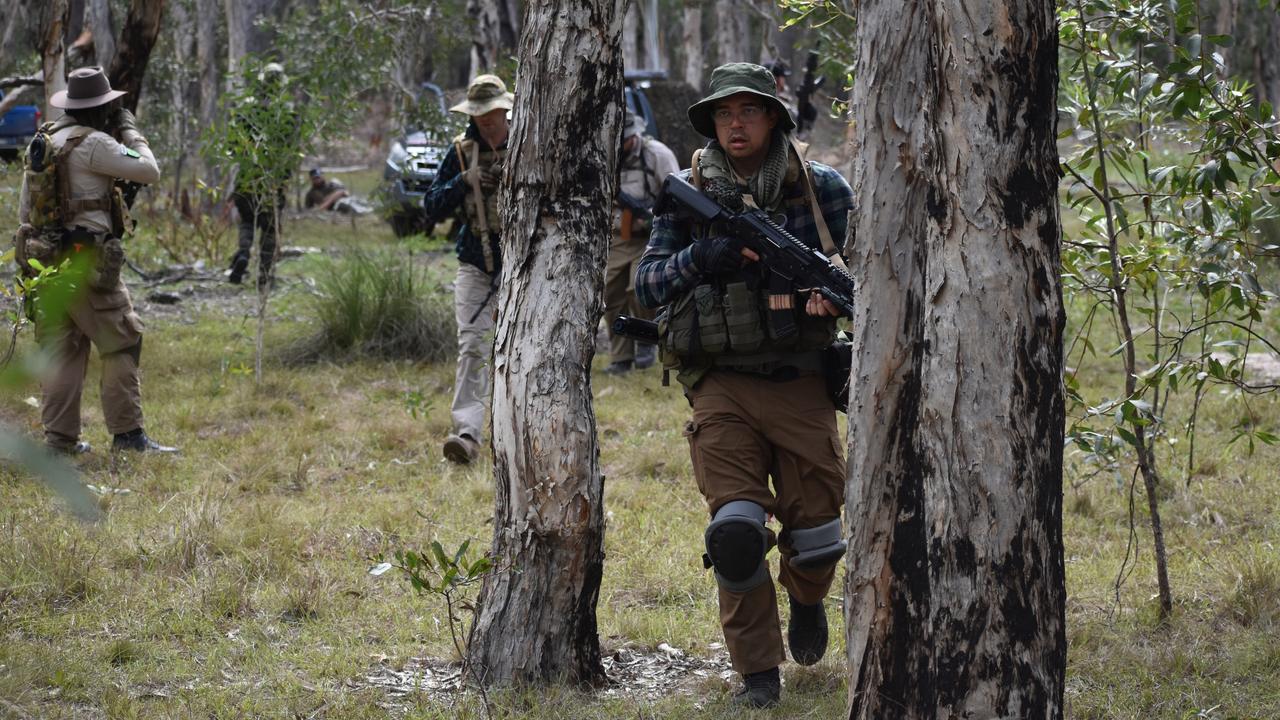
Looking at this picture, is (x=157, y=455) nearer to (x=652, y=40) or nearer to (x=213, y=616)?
(x=213, y=616)

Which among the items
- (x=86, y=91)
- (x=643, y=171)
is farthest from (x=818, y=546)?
(x=643, y=171)

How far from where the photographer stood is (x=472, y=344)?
7109mm

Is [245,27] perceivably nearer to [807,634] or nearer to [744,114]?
[744,114]

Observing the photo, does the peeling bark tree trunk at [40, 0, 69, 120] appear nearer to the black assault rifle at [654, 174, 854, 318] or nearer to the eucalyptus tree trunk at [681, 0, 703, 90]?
the black assault rifle at [654, 174, 854, 318]

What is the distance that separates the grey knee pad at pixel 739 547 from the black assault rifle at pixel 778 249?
654 mm

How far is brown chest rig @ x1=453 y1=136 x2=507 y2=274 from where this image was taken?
6773 millimetres

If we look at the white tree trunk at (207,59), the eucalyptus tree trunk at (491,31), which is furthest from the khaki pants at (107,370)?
the white tree trunk at (207,59)

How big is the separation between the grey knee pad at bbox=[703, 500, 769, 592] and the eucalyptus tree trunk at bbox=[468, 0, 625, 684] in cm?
36

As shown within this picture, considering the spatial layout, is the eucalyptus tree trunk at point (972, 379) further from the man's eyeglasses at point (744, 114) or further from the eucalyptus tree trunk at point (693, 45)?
the eucalyptus tree trunk at point (693, 45)

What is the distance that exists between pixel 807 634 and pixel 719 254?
1.31m

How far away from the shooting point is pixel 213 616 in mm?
4719

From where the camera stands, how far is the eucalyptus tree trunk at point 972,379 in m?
2.54

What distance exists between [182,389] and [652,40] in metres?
24.2

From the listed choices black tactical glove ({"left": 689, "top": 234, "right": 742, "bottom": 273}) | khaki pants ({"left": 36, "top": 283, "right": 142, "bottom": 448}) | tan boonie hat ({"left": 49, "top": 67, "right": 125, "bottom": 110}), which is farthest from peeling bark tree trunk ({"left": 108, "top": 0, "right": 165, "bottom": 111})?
black tactical glove ({"left": 689, "top": 234, "right": 742, "bottom": 273})
